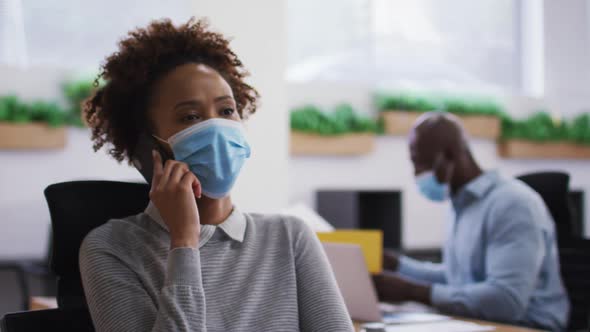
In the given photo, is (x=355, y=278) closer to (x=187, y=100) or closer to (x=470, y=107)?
(x=187, y=100)

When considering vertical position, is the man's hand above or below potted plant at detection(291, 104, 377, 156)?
below

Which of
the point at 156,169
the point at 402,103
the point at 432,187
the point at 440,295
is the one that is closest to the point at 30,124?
the point at 432,187

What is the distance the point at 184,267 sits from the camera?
1.53 m

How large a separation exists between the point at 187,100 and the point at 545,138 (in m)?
5.24

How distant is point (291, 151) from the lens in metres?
5.36

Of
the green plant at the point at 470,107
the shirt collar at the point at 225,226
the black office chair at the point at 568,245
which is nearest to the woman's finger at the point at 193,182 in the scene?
the shirt collar at the point at 225,226

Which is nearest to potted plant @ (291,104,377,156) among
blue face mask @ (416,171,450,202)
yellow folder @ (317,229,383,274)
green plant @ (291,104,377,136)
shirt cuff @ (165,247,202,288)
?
green plant @ (291,104,377,136)

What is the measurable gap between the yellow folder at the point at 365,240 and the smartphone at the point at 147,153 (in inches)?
35.7

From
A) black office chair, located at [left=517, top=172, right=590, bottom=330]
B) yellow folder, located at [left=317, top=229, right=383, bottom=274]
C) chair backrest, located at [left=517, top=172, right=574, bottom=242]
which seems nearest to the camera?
yellow folder, located at [left=317, top=229, right=383, bottom=274]

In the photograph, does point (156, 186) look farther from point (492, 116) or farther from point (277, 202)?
point (492, 116)

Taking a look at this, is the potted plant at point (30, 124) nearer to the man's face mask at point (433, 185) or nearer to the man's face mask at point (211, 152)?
the man's face mask at point (433, 185)

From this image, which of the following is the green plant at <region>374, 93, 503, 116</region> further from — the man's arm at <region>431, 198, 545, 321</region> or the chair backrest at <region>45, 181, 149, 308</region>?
the chair backrest at <region>45, 181, 149, 308</region>

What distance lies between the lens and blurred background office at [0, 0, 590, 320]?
129 inches

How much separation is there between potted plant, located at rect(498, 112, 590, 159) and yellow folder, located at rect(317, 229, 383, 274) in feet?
12.8
